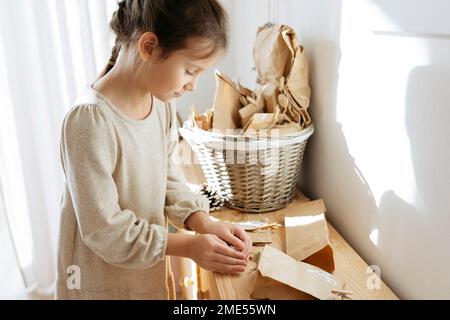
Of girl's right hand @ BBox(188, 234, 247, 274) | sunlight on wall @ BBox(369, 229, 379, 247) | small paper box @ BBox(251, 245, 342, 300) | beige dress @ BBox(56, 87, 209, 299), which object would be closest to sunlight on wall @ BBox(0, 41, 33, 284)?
beige dress @ BBox(56, 87, 209, 299)

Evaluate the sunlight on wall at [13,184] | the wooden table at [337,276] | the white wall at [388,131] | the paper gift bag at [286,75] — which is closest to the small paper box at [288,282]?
the wooden table at [337,276]

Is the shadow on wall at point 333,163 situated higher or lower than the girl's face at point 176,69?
lower

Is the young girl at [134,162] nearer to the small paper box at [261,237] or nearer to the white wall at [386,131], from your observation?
the small paper box at [261,237]

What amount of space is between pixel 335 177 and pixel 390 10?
38 centimetres

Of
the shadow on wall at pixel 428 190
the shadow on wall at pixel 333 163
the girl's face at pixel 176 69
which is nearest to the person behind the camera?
the shadow on wall at pixel 428 190

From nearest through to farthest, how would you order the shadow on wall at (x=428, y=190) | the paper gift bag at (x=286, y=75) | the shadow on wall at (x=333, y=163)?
the shadow on wall at (x=428, y=190) → the shadow on wall at (x=333, y=163) → the paper gift bag at (x=286, y=75)

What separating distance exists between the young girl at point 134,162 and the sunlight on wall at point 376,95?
9.9 inches

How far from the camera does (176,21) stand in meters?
0.64

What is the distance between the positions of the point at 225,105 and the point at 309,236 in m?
0.36

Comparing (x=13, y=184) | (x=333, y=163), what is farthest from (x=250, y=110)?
(x=13, y=184)

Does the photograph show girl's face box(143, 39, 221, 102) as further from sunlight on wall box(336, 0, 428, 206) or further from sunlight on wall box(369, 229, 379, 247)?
sunlight on wall box(369, 229, 379, 247)

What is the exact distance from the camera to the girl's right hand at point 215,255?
697mm

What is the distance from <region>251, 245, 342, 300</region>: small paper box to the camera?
24.8 inches

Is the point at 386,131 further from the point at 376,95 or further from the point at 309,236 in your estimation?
the point at 309,236
